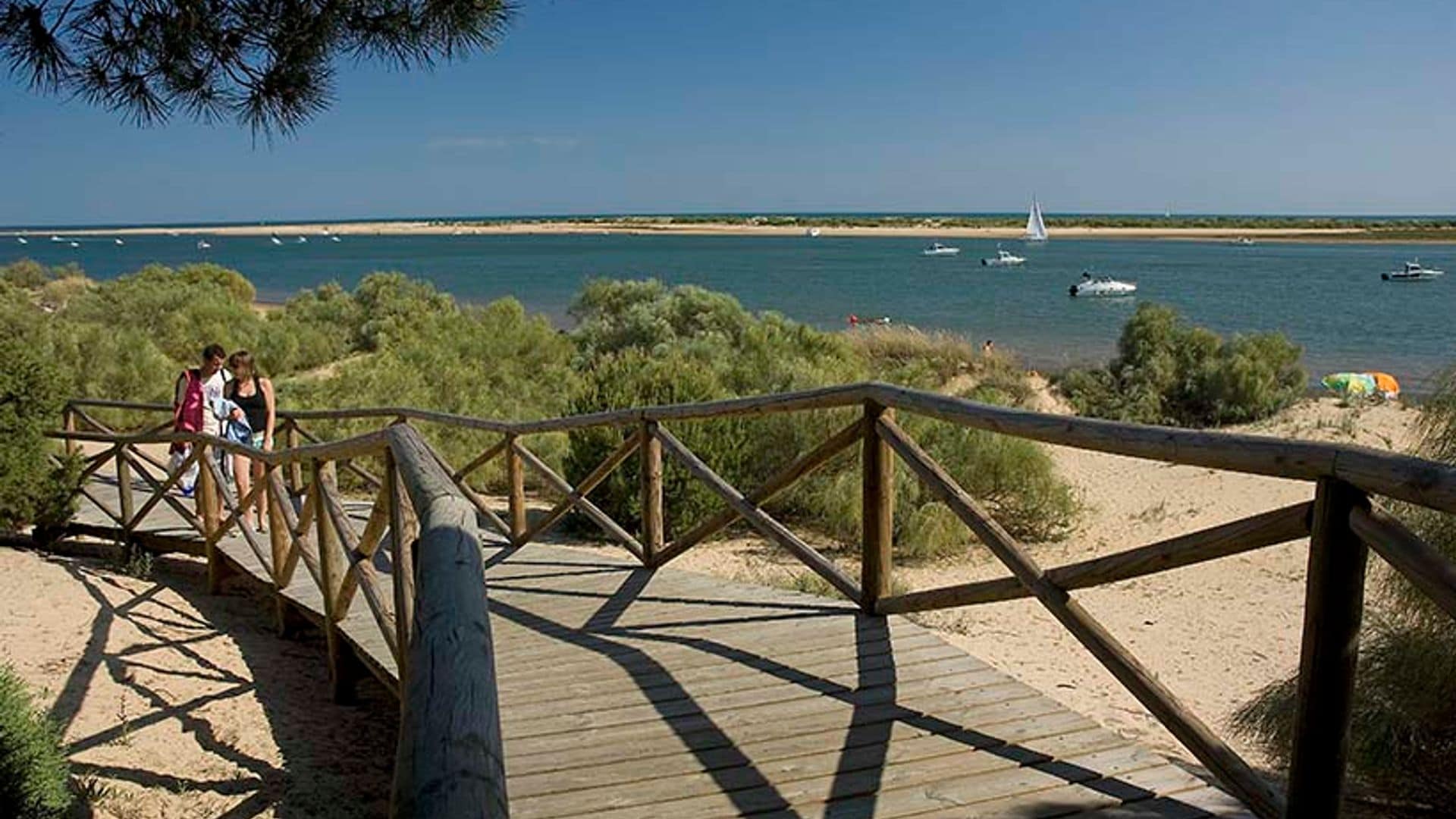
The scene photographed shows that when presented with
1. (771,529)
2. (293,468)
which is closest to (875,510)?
(771,529)

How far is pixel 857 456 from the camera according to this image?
10781 millimetres

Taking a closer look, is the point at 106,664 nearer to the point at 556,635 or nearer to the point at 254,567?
the point at 254,567

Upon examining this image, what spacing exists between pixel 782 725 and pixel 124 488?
23.6 feet

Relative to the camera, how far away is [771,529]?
483 cm

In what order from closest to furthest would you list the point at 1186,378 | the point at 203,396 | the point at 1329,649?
the point at 1329,649, the point at 203,396, the point at 1186,378

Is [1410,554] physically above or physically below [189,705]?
above

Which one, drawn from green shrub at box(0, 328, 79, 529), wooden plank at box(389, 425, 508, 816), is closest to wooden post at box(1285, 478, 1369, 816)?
wooden plank at box(389, 425, 508, 816)

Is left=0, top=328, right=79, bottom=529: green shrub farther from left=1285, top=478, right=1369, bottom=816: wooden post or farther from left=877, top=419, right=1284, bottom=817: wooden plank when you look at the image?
left=1285, top=478, right=1369, bottom=816: wooden post

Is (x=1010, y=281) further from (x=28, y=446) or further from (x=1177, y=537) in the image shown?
(x=1177, y=537)

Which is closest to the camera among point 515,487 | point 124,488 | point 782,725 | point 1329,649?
point 1329,649

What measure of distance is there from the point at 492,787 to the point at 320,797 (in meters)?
4.20

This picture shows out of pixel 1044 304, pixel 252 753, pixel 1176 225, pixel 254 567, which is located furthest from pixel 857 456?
pixel 1176 225

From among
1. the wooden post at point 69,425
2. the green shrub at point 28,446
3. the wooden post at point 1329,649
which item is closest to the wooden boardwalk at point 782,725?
the wooden post at point 1329,649

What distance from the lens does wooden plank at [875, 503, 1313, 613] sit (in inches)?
91.0
